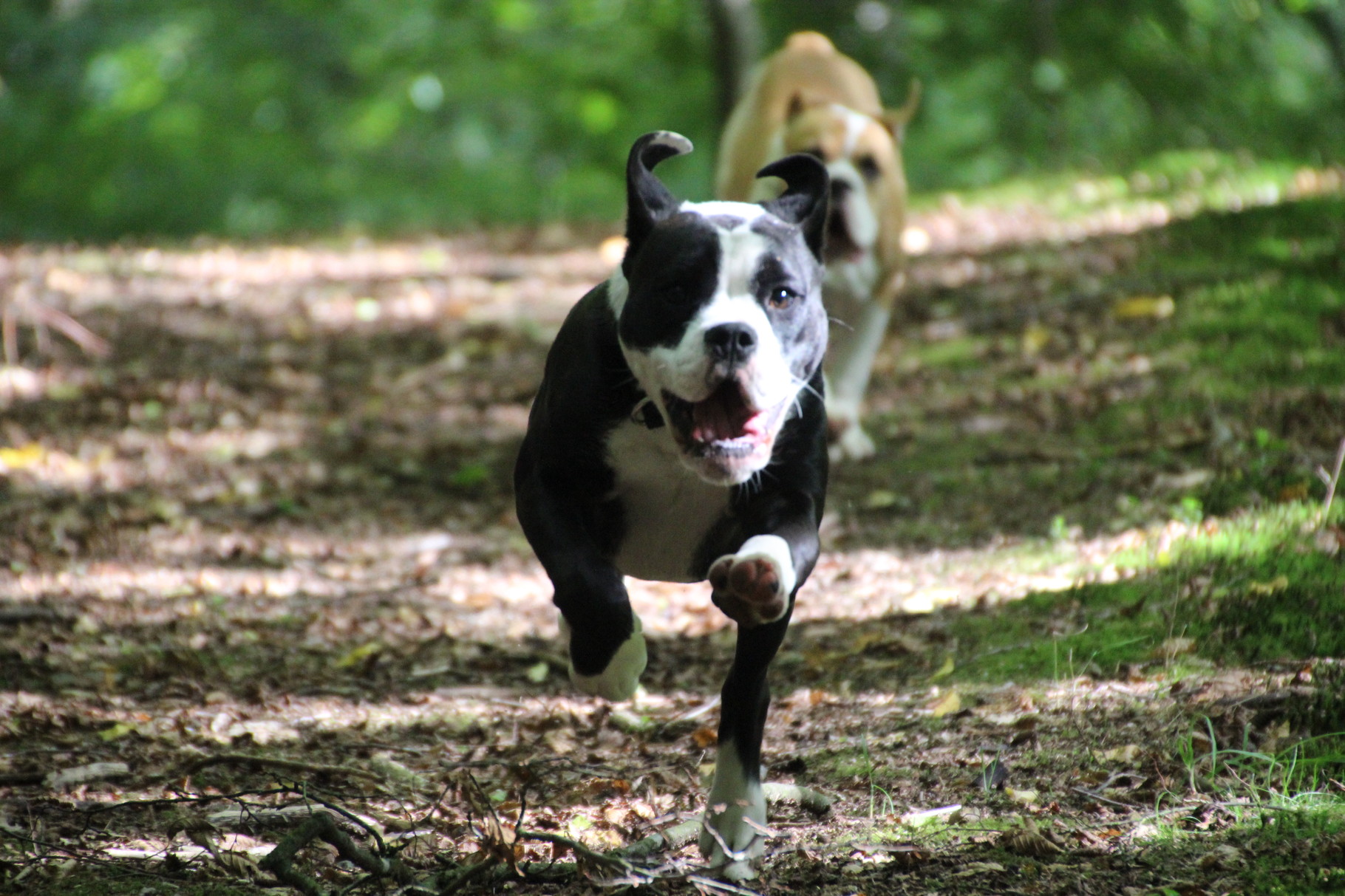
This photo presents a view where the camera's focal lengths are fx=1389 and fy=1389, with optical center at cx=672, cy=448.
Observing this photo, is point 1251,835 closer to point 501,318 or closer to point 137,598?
point 137,598

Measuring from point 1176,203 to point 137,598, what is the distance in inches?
280

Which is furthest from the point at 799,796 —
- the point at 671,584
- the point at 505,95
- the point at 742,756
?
the point at 505,95

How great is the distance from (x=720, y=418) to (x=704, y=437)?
6 centimetres

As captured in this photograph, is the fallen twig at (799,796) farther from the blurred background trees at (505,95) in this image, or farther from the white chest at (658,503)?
the blurred background trees at (505,95)

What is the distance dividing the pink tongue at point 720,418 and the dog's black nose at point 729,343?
11 cm

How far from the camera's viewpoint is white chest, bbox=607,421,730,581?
3.28 metres

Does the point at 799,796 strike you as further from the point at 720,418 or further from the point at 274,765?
the point at 274,765

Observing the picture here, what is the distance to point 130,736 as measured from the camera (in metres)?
3.83

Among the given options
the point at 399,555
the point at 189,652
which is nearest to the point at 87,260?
the point at 399,555

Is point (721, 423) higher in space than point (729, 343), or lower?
lower

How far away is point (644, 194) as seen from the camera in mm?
3266

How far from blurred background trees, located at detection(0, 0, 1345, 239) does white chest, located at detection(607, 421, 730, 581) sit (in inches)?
Result: 329

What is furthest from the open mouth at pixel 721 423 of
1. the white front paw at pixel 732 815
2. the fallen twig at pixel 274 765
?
the fallen twig at pixel 274 765

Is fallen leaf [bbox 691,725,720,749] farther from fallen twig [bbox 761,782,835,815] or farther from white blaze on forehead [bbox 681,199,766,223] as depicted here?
white blaze on forehead [bbox 681,199,766,223]
